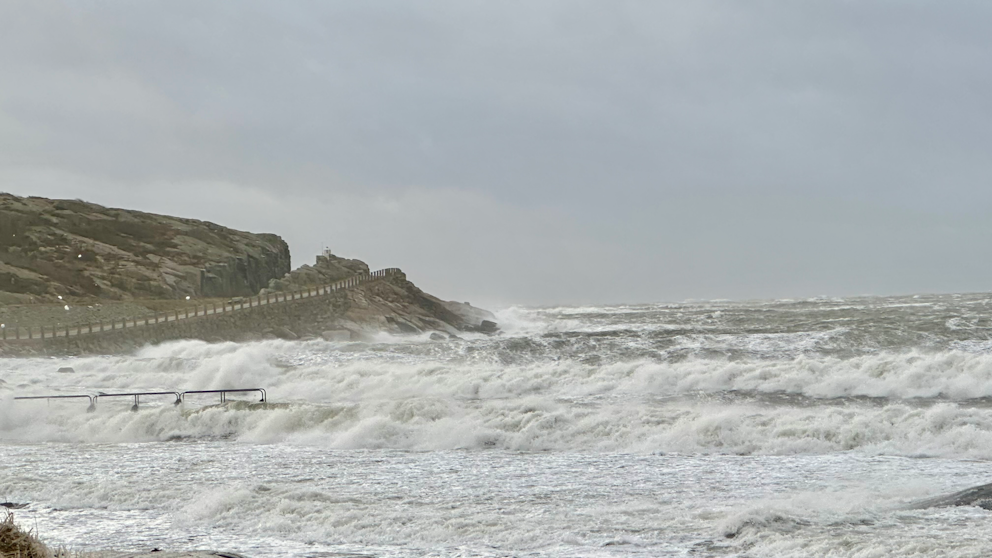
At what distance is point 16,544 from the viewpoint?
717 cm

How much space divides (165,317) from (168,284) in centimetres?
4080

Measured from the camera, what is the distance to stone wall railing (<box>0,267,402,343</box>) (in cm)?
4872

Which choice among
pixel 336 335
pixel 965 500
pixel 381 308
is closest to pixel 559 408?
pixel 965 500

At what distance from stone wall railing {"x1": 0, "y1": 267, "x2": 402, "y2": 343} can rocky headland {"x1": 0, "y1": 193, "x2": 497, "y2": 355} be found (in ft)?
1.39

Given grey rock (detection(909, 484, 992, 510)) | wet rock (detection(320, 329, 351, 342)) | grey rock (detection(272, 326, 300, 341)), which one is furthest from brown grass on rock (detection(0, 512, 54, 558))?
grey rock (detection(272, 326, 300, 341))

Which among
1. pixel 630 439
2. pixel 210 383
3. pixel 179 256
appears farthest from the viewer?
pixel 179 256

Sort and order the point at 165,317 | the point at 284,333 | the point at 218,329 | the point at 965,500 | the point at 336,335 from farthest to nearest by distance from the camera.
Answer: the point at 336,335, the point at 284,333, the point at 218,329, the point at 165,317, the point at 965,500

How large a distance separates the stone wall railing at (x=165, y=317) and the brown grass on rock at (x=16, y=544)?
1754 inches

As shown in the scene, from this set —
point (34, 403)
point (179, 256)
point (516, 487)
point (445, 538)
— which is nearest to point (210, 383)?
point (34, 403)

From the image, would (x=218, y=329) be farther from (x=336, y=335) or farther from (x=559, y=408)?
(x=559, y=408)

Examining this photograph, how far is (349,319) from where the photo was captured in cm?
6575

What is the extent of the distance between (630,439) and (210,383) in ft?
59.5

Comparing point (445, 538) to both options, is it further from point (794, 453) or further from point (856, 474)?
point (794, 453)

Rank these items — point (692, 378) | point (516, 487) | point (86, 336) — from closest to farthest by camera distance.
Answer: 1. point (516, 487)
2. point (692, 378)
3. point (86, 336)
